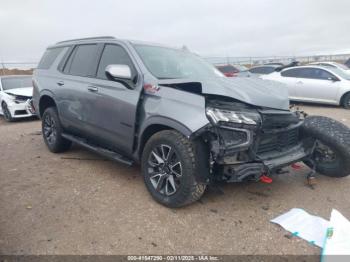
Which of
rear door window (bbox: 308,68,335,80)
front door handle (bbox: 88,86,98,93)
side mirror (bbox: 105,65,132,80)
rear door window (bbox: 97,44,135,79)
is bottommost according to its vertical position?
rear door window (bbox: 308,68,335,80)

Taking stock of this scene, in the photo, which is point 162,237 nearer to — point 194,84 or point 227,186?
point 227,186

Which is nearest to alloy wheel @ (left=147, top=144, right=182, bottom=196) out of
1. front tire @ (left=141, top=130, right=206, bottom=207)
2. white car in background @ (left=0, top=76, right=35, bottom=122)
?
front tire @ (left=141, top=130, right=206, bottom=207)

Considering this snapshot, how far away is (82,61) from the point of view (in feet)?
15.0

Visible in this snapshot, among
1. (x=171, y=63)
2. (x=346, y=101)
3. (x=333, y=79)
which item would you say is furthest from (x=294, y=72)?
(x=171, y=63)

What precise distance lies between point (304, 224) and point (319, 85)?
889 cm

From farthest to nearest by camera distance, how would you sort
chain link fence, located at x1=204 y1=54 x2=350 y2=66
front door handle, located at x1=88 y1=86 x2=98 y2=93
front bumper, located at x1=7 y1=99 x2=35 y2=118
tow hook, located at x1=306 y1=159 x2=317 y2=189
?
1. chain link fence, located at x1=204 y1=54 x2=350 y2=66
2. front bumper, located at x1=7 y1=99 x2=35 y2=118
3. front door handle, located at x1=88 y1=86 x2=98 y2=93
4. tow hook, located at x1=306 y1=159 x2=317 y2=189

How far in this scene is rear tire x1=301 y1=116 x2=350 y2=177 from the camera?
12.3ft

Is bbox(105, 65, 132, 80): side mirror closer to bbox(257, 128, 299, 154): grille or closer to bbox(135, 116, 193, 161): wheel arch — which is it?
bbox(135, 116, 193, 161): wheel arch

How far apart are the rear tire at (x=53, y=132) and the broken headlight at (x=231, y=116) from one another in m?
3.15

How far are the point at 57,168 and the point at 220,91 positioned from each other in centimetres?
294

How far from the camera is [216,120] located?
112 inches

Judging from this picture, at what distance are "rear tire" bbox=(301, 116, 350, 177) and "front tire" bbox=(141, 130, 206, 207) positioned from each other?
1.74 meters

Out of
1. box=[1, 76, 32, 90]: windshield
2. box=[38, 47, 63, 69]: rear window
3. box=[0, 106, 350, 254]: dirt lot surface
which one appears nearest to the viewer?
box=[0, 106, 350, 254]: dirt lot surface

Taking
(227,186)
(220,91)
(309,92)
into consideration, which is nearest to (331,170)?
(227,186)
